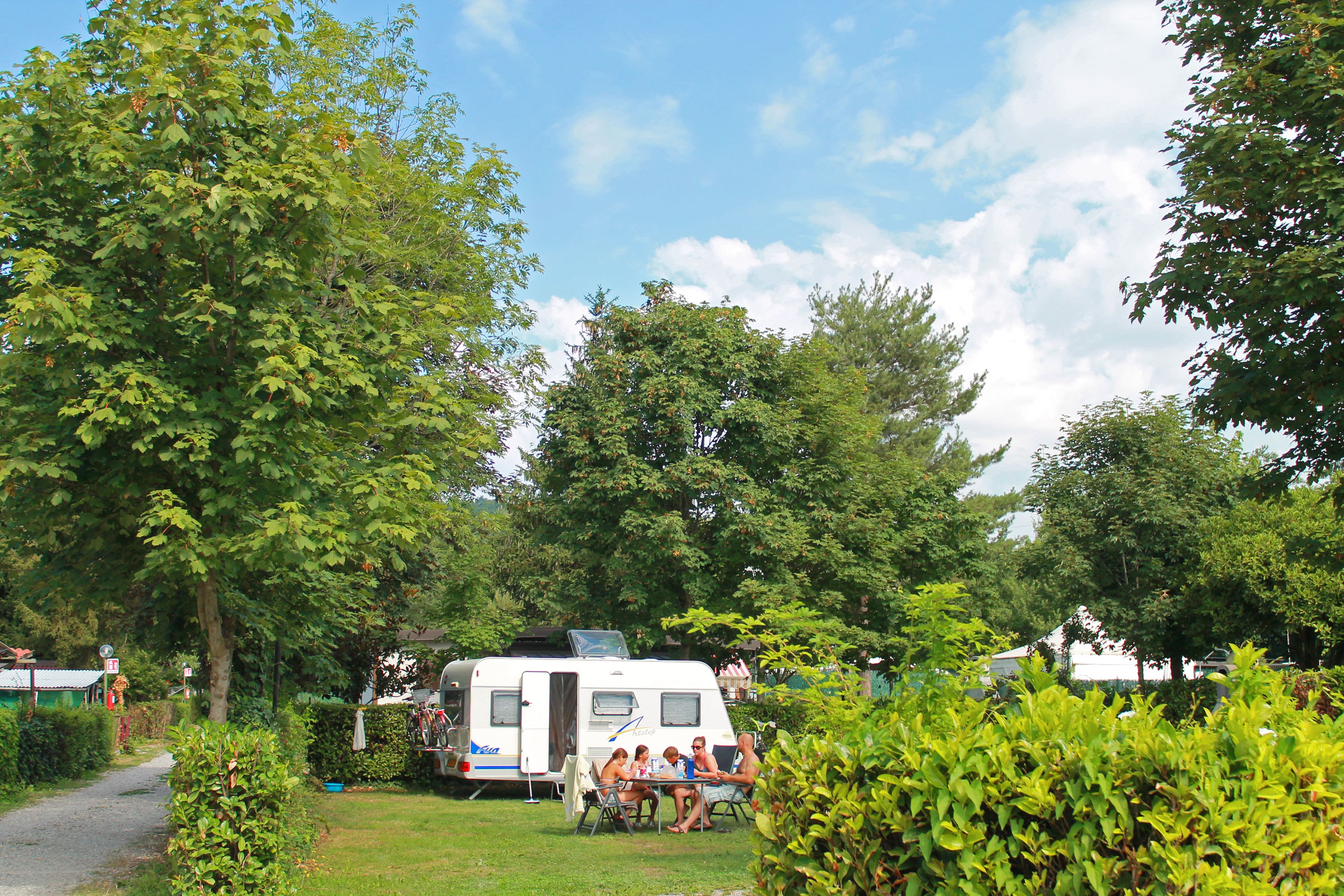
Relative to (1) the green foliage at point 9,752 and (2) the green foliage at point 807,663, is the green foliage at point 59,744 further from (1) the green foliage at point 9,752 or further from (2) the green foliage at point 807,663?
(2) the green foliage at point 807,663

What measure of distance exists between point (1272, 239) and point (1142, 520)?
1368 cm

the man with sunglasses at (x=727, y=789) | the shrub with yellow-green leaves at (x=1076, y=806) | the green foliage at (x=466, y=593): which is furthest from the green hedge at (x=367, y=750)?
the shrub with yellow-green leaves at (x=1076, y=806)

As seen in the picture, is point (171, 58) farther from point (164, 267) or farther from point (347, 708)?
point (347, 708)

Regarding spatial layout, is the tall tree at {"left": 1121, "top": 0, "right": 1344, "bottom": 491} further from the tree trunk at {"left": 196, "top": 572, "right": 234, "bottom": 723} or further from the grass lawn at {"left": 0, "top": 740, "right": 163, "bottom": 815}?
the grass lawn at {"left": 0, "top": 740, "right": 163, "bottom": 815}

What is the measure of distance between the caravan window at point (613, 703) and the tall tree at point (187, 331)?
852 centimetres

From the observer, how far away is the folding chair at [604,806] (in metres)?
11.9

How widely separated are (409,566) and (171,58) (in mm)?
13650

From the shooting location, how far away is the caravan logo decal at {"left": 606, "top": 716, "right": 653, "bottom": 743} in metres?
16.7

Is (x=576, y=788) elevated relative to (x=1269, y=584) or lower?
lower

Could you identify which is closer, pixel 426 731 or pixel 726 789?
pixel 726 789

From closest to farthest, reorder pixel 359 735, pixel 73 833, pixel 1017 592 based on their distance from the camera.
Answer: pixel 73 833, pixel 359 735, pixel 1017 592

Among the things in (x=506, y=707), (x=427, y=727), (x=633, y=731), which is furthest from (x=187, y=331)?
(x=427, y=727)

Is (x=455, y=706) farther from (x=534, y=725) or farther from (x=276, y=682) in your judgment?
→ (x=276, y=682)

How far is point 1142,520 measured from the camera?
23406 mm
